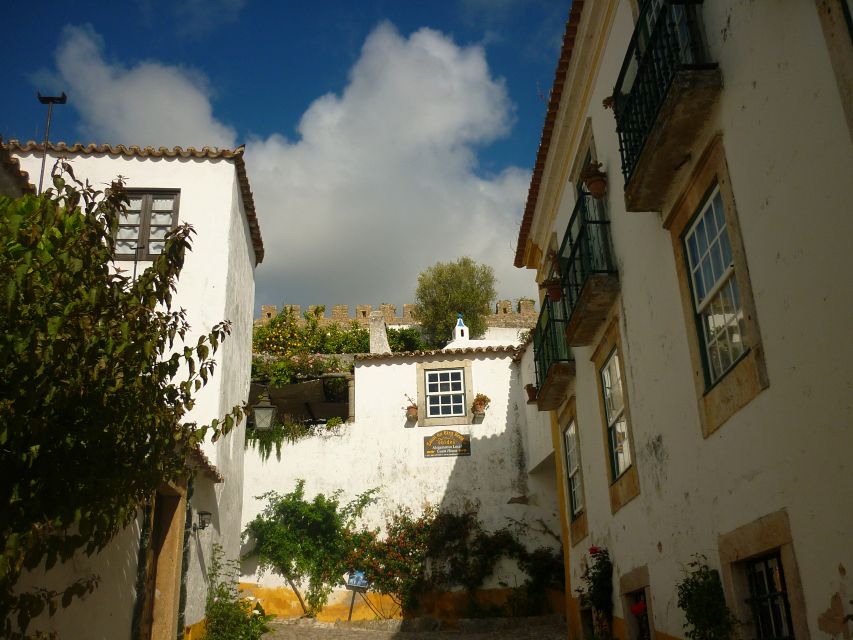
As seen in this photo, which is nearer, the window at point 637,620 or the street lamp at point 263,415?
the window at point 637,620

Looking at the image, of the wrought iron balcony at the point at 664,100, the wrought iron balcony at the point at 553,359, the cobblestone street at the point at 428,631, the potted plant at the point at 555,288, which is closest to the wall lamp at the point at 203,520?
the cobblestone street at the point at 428,631

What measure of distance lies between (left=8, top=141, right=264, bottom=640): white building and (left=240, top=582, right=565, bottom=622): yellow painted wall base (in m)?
2.41

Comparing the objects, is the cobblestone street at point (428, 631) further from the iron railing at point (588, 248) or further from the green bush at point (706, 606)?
the green bush at point (706, 606)

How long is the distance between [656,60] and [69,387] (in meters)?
4.68

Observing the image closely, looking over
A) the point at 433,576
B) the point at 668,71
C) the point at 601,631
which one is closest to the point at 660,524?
the point at 601,631

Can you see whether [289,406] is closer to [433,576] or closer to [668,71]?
[433,576]

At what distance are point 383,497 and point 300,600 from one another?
8.62 ft

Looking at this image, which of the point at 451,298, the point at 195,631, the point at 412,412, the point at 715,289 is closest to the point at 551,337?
the point at 715,289

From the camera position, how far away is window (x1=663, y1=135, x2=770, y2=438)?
5.04 m

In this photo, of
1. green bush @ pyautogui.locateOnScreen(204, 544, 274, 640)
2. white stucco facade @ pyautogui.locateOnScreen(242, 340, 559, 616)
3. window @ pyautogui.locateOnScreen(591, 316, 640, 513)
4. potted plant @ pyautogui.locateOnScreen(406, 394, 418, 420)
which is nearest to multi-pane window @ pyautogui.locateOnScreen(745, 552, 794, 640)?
window @ pyautogui.locateOnScreen(591, 316, 640, 513)

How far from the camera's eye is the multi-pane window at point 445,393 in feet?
58.0

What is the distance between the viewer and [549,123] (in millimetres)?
10492

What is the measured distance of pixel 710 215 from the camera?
5781mm

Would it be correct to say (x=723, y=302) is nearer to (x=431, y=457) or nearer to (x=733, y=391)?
(x=733, y=391)
